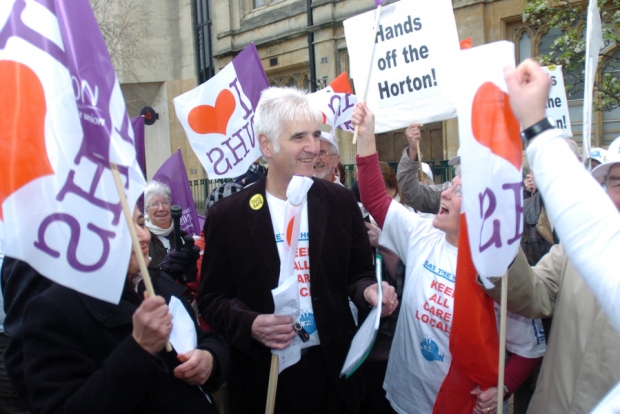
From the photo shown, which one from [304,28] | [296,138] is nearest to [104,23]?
[304,28]

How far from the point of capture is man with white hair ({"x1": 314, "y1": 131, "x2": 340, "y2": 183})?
3941mm

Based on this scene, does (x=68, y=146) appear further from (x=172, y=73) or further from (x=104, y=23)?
(x=172, y=73)

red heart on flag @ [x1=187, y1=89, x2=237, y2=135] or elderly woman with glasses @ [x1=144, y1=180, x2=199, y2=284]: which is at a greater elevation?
red heart on flag @ [x1=187, y1=89, x2=237, y2=135]

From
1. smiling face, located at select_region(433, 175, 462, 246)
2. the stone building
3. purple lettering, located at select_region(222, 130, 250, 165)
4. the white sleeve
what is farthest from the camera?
the stone building

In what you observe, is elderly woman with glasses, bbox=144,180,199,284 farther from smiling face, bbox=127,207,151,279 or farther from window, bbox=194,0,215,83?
window, bbox=194,0,215,83

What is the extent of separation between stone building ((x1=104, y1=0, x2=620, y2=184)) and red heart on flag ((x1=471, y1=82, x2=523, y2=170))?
9012mm

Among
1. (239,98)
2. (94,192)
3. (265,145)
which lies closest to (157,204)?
(239,98)

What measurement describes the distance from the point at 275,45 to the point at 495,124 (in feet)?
50.8

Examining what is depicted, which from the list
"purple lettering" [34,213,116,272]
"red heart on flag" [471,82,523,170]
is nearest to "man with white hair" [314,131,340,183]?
"red heart on flag" [471,82,523,170]

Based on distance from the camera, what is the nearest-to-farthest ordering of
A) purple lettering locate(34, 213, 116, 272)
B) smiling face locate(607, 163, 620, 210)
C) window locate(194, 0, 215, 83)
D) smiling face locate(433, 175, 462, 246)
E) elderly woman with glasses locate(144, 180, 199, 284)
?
1. purple lettering locate(34, 213, 116, 272)
2. smiling face locate(607, 163, 620, 210)
3. smiling face locate(433, 175, 462, 246)
4. elderly woman with glasses locate(144, 180, 199, 284)
5. window locate(194, 0, 215, 83)

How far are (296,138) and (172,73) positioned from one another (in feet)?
64.1

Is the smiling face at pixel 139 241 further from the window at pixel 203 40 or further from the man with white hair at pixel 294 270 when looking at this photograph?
the window at pixel 203 40

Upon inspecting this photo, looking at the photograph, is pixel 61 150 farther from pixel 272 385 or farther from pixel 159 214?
pixel 159 214

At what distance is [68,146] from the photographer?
5.45 feet
